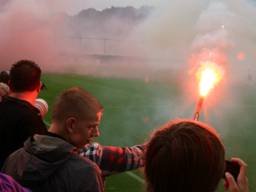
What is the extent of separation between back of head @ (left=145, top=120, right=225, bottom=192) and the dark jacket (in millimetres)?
1646

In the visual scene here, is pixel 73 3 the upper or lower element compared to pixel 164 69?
upper

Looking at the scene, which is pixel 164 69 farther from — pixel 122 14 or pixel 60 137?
pixel 60 137

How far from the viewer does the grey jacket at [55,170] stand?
7.44ft

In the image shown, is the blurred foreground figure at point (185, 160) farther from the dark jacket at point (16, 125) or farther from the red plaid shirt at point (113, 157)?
the dark jacket at point (16, 125)

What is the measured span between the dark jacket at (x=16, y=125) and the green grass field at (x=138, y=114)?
355 cm

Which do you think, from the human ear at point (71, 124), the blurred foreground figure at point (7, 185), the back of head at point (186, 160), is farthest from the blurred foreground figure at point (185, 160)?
the human ear at point (71, 124)

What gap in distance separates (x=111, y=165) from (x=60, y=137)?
0.48m

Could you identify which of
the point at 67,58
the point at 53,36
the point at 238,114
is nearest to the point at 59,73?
the point at 67,58

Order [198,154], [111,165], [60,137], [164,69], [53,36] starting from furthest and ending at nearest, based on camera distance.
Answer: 1. [164,69]
2. [53,36]
3. [111,165]
4. [60,137]
5. [198,154]

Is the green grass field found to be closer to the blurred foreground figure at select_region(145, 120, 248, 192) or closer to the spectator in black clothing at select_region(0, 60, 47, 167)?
the spectator in black clothing at select_region(0, 60, 47, 167)

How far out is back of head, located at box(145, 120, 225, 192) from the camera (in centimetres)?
172

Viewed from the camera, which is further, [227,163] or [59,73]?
[59,73]

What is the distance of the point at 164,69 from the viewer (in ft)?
67.2

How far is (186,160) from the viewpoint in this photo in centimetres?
172
